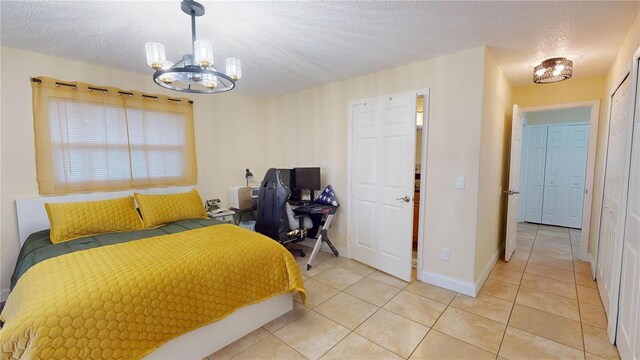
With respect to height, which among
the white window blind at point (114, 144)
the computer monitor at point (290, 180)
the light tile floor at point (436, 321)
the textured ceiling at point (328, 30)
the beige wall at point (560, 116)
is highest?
the textured ceiling at point (328, 30)

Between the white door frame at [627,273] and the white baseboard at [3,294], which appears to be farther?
the white baseboard at [3,294]

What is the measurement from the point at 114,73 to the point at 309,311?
3278 millimetres

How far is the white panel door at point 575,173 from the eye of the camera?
4.75 meters

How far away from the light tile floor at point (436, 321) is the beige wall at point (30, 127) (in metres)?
2.11

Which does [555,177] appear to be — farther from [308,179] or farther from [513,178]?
[308,179]

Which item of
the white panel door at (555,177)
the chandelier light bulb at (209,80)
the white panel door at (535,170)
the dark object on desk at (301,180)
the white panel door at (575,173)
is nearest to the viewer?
the chandelier light bulb at (209,80)

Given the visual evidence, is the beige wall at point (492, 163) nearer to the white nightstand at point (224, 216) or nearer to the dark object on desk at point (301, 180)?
the dark object on desk at point (301, 180)

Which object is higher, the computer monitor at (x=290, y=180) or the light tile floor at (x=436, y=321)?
the computer monitor at (x=290, y=180)

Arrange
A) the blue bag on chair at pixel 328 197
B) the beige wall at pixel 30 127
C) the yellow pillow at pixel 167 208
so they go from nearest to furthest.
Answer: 1. the beige wall at pixel 30 127
2. the yellow pillow at pixel 167 208
3. the blue bag on chair at pixel 328 197

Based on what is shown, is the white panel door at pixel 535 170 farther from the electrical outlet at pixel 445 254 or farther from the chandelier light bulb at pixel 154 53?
the chandelier light bulb at pixel 154 53

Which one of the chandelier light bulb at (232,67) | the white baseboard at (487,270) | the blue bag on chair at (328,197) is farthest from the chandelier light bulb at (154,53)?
the white baseboard at (487,270)

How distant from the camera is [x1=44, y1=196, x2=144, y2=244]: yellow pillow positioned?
2.36 m

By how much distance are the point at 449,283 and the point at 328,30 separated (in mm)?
2599

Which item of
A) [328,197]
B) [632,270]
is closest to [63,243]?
[328,197]
